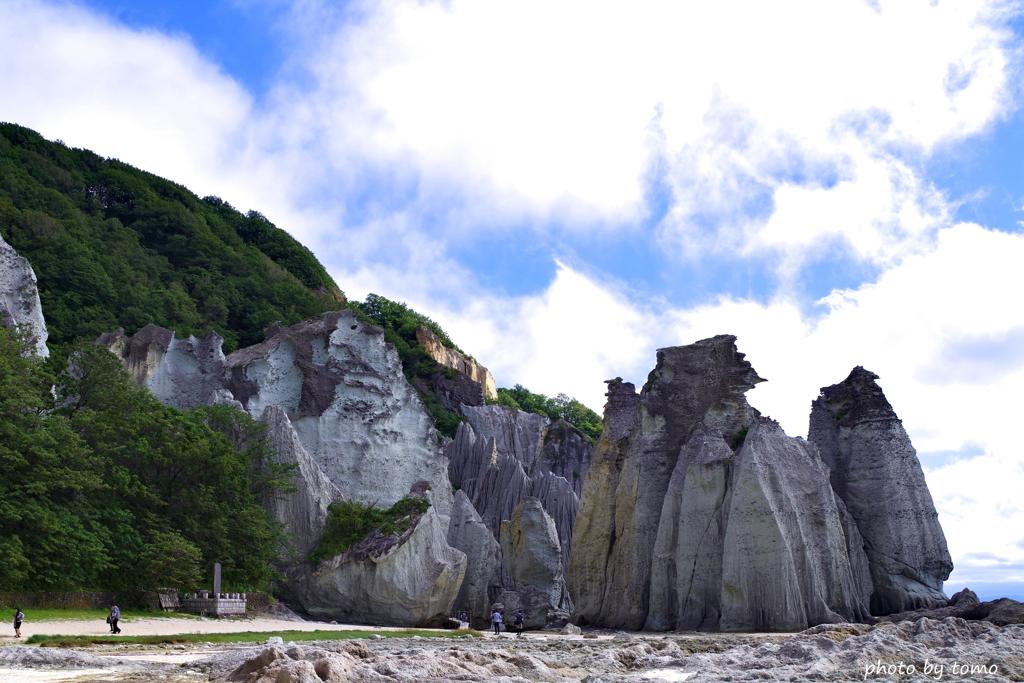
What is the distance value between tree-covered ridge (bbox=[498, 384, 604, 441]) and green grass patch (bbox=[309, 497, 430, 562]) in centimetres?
5587

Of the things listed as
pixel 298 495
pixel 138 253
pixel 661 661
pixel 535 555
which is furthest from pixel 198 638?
pixel 138 253

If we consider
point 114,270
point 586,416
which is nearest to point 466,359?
point 586,416

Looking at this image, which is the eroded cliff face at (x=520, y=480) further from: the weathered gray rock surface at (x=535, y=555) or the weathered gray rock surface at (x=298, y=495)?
the weathered gray rock surface at (x=298, y=495)

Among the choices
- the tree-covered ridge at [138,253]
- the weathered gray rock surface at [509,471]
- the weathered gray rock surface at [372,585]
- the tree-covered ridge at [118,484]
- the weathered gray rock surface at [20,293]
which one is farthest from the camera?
the tree-covered ridge at [138,253]

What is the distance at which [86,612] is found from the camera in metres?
26.9

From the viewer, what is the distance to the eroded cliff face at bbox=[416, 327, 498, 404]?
83.6 m

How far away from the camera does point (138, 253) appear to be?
67.1m

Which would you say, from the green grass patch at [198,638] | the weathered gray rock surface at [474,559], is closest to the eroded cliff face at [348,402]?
the weathered gray rock surface at [474,559]

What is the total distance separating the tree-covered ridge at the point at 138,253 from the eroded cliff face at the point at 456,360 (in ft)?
25.7

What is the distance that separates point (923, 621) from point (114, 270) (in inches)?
2024

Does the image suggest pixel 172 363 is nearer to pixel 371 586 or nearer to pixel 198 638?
pixel 371 586

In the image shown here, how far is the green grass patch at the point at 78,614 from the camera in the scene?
79.6ft

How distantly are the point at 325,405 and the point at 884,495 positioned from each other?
25.3 metres

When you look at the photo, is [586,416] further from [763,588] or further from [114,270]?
[763,588]
